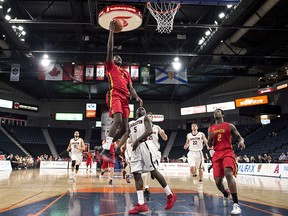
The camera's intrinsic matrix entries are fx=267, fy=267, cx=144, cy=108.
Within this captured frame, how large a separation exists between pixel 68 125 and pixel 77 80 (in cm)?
2240

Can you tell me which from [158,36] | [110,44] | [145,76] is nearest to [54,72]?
[145,76]

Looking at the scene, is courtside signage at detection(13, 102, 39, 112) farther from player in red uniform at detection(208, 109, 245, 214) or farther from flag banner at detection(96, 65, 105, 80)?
player in red uniform at detection(208, 109, 245, 214)

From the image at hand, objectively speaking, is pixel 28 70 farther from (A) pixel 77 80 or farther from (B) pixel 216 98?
(B) pixel 216 98

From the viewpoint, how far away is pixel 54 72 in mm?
21469

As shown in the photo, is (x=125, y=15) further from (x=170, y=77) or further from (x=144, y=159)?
(x=170, y=77)

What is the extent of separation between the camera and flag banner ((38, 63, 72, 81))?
21.4 meters

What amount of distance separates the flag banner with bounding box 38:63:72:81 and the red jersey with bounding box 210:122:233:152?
17717mm

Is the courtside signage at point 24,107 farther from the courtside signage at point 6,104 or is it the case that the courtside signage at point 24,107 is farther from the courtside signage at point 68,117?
the courtside signage at point 68,117

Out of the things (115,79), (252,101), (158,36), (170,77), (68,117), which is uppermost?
(158,36)

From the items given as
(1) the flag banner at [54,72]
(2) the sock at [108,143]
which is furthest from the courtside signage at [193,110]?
(2) the sock at [108,143]

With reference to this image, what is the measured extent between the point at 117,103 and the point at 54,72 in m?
18.3

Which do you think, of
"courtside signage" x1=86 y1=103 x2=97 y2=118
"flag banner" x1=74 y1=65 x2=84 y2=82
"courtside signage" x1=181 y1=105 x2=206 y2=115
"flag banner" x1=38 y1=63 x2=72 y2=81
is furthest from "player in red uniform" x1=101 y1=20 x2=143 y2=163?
"courtside signage" x1=181 y1=105 x2=206 y2=115

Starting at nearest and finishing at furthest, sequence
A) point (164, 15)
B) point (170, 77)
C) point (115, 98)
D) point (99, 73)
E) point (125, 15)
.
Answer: point (115, 98) → point (125, 15) → point (164, 15) → point (170, 77) → point (99, 73)

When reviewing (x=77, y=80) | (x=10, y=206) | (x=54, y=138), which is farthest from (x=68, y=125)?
(x=10, y=206)
